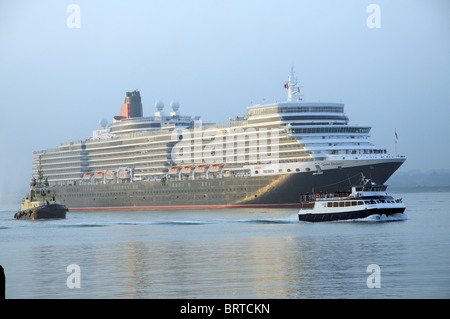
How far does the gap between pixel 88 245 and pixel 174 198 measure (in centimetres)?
5931

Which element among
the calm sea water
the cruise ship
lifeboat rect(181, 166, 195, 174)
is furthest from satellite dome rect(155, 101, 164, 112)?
the calm sea water

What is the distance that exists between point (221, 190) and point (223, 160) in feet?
17.5

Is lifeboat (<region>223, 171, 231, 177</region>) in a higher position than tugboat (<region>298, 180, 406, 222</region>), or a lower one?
higher

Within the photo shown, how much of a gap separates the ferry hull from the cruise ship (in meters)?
22.2

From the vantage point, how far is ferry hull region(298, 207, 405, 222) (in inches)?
2387

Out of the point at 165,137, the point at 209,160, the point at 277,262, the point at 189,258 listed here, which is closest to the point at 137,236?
the point at 189,258

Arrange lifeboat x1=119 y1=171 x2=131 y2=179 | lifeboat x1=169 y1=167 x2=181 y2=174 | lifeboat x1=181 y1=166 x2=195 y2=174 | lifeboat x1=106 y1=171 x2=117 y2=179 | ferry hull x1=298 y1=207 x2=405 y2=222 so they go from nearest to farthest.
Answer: ferry hull x1=298 y1=207 x2=405 y2=222 < lifeboat x1=181 y1=166 x2=195 y2=174 < lifeboat x1=169 y1=167 x2=181 y2=174 < lifeboat x1=119 y1=171 x2=131 y2=179 < lifeboat x1=106 y1=171 x2=117 y2=179

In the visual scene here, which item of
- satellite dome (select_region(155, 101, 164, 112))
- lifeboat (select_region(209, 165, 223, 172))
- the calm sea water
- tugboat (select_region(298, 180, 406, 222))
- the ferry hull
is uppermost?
satellite dome (select_region(155, 101, 164, 112))

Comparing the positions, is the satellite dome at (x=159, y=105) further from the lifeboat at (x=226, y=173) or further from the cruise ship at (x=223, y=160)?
the lifeboat at (x=226, y=173)

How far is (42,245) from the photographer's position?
171ft

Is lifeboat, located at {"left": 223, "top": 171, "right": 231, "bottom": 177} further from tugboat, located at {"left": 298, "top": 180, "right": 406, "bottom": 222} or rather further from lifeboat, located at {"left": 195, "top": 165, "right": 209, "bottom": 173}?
tugboat, located at {"left": 298, "top": 180, "right": 406, "bottom": 222}

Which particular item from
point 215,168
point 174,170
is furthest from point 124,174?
point 215,168

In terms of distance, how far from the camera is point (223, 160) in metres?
104

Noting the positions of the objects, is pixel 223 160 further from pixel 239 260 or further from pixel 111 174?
pixel 239 260
